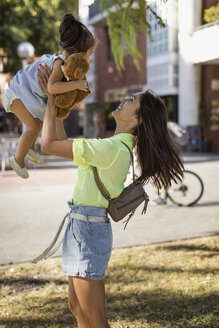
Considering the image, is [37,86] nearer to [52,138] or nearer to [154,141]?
[52,138]

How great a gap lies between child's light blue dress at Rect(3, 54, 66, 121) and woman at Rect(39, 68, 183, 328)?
0.10 metres

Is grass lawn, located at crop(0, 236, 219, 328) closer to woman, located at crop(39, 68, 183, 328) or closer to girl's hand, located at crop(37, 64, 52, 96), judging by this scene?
woman, located at crop(39, 68, 183, 328)

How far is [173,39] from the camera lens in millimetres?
22391

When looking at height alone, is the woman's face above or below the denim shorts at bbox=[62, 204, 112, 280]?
above

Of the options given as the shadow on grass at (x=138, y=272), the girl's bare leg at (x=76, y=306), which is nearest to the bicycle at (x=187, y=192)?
the shadow on grass at (x=138, y=272)

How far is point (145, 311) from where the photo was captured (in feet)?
12.0

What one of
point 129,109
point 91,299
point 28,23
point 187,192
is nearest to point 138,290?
point 91,299

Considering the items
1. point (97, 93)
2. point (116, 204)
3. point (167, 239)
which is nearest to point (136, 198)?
point (116, 204)

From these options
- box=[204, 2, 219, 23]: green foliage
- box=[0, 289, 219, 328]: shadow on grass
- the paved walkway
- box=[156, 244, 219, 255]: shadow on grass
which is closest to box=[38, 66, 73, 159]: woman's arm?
box=[0, 289, 219, 328]: shadow on grass

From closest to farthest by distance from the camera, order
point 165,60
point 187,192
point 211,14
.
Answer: point 211,14
point 187,192
point 165,60

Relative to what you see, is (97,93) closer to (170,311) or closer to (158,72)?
(158,72)

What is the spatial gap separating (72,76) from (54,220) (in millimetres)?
5154

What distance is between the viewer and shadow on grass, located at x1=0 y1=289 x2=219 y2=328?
346cm

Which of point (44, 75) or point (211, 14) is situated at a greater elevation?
point (211, 14)
